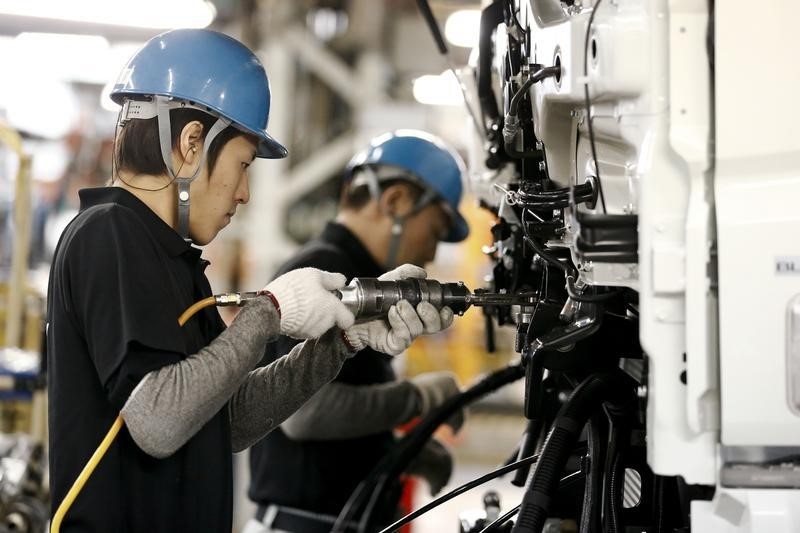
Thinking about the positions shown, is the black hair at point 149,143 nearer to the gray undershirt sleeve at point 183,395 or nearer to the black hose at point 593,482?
the gray undershirt sleeve at point 183,395

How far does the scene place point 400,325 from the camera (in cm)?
241

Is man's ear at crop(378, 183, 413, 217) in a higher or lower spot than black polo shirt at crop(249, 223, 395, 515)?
higher

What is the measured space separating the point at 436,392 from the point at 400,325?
4.81 ft

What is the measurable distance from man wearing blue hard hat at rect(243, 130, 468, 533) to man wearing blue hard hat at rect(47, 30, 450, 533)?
0.94 meters

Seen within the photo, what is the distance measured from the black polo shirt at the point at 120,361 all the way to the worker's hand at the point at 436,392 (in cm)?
156

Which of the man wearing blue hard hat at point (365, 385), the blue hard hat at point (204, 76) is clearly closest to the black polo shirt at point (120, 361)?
the blue hard hat at point (204, 76)

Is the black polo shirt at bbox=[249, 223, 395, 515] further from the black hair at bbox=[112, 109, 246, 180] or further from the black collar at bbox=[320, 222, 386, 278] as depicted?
the black hair at bbox=[112, 109, 246, 180]

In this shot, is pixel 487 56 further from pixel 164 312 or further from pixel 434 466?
pixel 434 466

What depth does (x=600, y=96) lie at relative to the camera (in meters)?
1.81

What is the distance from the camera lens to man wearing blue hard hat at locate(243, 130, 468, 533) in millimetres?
3383

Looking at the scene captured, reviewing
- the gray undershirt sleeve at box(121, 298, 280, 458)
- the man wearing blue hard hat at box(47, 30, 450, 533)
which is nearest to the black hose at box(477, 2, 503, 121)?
the man wearing blue hard hat at box(47, 30, 450, 533)

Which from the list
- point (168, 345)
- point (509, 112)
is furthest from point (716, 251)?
point (168, 345)

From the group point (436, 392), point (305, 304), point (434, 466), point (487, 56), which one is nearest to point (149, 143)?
point (305, 304)

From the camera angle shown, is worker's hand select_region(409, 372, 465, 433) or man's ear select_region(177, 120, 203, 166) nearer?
man's ear select_region(177, 120, 203, 166)
